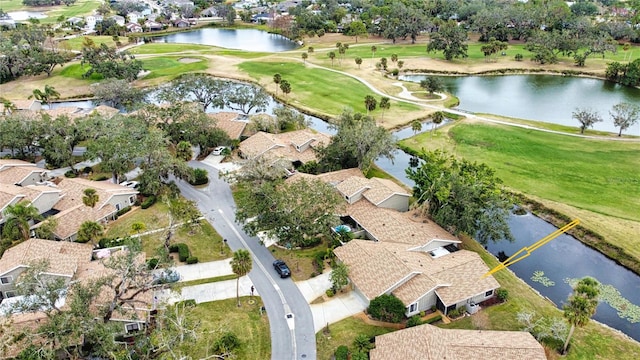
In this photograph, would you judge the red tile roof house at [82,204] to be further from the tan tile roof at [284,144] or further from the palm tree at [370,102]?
the palm tree at [370,102]

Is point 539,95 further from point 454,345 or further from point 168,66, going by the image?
point 168,66

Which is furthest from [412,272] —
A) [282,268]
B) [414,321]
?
[282,268]

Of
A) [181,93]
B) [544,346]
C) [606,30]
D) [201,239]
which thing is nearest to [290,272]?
[201,239]

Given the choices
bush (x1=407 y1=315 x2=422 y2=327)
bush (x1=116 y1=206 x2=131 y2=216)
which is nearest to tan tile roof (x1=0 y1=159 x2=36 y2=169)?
bush (x1=116 y1=206 x2=131 y2=216)

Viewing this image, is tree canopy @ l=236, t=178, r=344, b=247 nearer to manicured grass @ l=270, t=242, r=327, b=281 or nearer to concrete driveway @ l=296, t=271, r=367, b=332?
manicured grass @ l=270, t=242, r=327, b=281

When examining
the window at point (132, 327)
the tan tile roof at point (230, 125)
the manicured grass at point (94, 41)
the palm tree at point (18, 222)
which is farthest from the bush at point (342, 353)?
the manicured grass at point (94, 41)

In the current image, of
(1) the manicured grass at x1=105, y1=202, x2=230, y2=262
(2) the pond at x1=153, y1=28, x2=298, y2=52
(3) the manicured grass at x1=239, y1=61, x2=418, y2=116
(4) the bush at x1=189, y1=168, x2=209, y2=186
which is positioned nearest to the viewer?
(1) the manicured grass at x1=105, y1=202, x2=230, y2=262

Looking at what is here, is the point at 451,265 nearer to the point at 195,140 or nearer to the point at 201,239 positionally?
the point at 201,239
